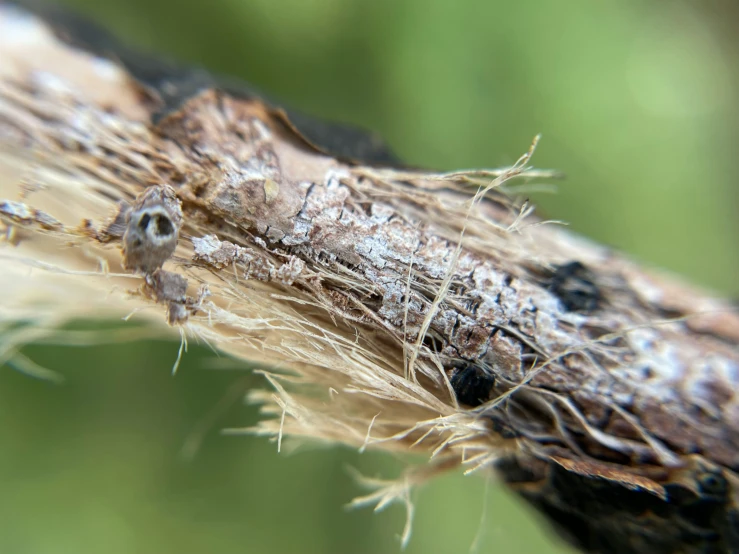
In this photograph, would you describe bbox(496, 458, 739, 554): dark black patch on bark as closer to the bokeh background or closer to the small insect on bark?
the small insect on bark

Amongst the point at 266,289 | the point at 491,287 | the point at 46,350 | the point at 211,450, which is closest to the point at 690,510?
the point at 491,287

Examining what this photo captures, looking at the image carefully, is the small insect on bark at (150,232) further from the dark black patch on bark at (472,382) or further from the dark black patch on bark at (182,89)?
the dark black patch on bark at (472,382)

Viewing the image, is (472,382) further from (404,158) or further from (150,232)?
(404,158)

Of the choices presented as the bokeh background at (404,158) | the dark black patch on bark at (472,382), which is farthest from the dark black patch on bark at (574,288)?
the bokeh background at (404,158)

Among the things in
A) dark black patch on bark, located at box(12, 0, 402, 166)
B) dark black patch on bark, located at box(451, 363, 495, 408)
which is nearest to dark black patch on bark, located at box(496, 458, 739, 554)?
dark black patch on bark, located at box(451, 363, 495, 408)

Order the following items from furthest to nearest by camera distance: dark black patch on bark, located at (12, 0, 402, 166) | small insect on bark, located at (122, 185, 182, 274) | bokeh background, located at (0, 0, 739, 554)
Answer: bokeh background, located at (0, 0, 739, 554)
dark black patch on bark, located at (12, 0, 402, 166)
small insect on bark, located at (122, 185, 182, 274)

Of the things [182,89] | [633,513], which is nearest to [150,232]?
[182,89]
